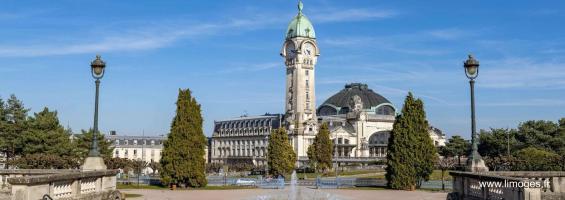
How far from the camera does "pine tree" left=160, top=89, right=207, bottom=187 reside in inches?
1897

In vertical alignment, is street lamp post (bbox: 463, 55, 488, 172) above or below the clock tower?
below

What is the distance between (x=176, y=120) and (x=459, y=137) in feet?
240

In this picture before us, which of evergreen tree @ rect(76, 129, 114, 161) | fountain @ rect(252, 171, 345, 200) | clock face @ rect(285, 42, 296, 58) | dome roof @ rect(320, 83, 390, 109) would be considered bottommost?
fountain @ rect(252, 171, 345, 200)

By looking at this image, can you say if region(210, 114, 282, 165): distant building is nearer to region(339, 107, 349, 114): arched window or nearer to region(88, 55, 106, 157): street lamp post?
region(339, 107, 349, 114): arched window

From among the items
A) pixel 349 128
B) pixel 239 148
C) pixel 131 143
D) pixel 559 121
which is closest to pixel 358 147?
pixel 349 128

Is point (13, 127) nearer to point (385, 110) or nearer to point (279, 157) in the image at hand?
point (279, 157)

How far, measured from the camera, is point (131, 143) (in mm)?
156125

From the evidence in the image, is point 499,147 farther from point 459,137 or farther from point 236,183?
point 236,183

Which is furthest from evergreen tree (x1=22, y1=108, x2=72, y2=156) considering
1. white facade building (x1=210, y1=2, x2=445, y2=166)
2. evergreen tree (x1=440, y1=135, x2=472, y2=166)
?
white facade building (x1=210, y1=2, x2=445, y2=166)

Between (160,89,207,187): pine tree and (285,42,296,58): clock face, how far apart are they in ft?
309

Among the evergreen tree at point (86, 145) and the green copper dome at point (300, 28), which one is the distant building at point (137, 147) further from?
the evergreen tree at point (86, 145)

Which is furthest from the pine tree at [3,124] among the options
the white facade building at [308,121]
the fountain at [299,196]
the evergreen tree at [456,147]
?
the white facade building at [308,121]

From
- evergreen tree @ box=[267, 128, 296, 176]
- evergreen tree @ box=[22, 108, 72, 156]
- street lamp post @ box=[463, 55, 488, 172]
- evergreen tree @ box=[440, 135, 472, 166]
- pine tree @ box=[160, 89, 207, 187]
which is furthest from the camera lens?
evergreen tree @ box=[440, 135, 472, 166]

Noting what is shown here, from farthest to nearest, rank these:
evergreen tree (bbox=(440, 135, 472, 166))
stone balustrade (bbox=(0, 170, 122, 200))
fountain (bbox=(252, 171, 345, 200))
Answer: evergreen tree (bbox=(440, 135, 472, 166)) → fountain (bbox=(252, 171, 345, 200)) → stone balustrade (bbox=(0, 170, 122, 200))
